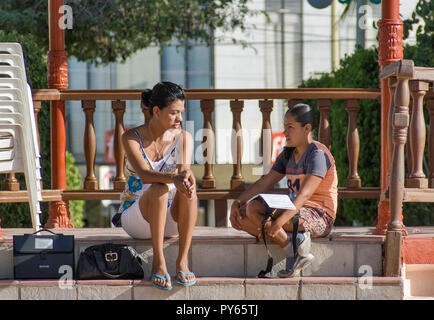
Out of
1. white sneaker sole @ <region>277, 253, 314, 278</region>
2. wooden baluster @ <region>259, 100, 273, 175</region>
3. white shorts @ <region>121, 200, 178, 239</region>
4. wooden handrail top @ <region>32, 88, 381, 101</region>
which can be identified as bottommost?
white sneaker sole @ <region>277, 253, 314, 278</region>

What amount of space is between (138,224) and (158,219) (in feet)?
0.94

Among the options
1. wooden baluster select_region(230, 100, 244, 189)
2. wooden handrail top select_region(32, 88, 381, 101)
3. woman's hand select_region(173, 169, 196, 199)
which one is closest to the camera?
woman's hand select_region(173, 169, 196, 199)

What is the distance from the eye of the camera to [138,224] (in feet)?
14.4

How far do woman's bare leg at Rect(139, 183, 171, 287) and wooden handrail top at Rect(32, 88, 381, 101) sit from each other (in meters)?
1.50

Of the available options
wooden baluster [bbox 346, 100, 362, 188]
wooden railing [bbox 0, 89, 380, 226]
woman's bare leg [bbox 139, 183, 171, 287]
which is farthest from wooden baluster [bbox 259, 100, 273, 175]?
woman's bare leg [bbox 139, 183, 171, 287]

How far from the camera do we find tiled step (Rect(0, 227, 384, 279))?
4480 mm

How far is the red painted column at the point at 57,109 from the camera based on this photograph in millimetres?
5785

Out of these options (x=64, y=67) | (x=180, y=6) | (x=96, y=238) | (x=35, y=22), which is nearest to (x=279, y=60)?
(x=180, y=6)

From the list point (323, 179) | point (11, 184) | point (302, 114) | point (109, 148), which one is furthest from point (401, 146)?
point (109, 148)

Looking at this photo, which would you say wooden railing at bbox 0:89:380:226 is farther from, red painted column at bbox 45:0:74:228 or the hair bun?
the hair bun

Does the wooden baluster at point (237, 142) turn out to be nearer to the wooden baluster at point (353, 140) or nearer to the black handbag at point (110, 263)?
the wooden baluster at point (353, 140)

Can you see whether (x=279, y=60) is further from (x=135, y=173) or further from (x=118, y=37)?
(x=135, y=173)

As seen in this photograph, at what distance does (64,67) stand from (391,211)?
2.91 m

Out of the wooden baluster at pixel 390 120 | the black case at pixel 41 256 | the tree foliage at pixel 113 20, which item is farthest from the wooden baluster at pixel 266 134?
the tree foliage at pixel 113 20
